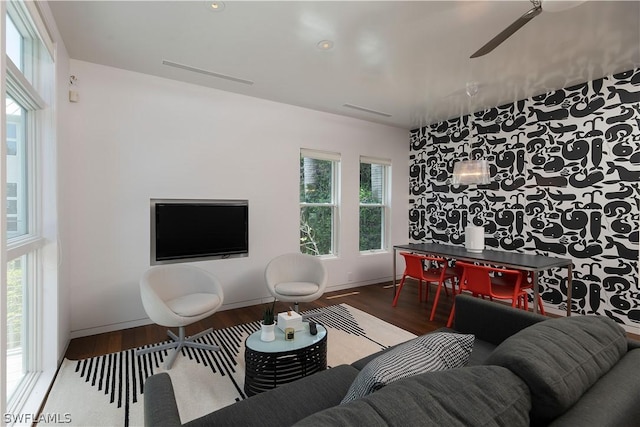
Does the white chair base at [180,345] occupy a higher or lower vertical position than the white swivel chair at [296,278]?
lower

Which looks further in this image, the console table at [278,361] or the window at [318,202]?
the window at [318,202]

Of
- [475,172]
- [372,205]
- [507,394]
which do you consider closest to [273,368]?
[507,394]

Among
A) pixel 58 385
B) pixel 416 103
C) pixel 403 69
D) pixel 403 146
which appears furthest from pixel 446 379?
pixel 403 146

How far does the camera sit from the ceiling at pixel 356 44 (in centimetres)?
229

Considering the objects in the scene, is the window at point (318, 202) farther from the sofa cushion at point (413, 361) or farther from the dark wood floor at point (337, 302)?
the sofa cushion at point (413, 361)

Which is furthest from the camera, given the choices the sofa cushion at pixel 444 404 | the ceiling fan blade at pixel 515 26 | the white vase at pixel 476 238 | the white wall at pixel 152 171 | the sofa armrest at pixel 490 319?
the white vase at pixel 476 238

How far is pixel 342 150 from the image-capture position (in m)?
4.98

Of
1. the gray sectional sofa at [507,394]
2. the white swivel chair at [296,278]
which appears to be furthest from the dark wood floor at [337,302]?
the gray sectional sofa at [507,394]

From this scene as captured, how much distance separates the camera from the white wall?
10.3 ft

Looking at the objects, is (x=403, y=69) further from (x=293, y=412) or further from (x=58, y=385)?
(x=58, y=385)

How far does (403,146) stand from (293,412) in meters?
5.17

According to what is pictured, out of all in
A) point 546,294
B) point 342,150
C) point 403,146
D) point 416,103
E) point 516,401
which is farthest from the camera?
point 403,146

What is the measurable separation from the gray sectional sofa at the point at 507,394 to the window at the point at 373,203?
13.3 ft

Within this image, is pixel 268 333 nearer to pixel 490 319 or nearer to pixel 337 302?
pixel 490 319
